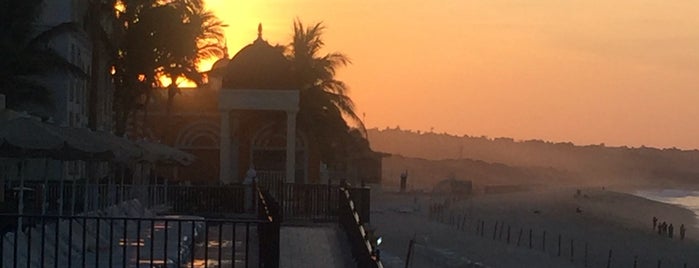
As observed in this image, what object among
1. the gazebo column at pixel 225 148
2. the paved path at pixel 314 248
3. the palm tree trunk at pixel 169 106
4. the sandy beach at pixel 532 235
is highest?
the palm tree trunk at pixel 169 106

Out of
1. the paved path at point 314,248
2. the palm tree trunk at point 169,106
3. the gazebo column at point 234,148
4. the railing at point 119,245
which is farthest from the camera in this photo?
the palm tree trunk at point 169,106

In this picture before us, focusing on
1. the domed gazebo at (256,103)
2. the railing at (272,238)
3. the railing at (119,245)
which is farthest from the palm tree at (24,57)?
the railing at (272,238)

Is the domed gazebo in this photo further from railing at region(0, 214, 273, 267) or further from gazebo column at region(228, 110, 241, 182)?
railing at region(0, 214, 273, 267)

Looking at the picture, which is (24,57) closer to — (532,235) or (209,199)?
(209,199)

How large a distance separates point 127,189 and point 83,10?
12582 millimetres

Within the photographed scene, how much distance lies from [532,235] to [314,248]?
4221 centimetres

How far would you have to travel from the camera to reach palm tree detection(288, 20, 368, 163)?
163 ft

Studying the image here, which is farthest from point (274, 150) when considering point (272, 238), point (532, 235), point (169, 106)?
point (272, 238)

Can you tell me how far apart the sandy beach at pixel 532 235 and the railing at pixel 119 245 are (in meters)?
11.5

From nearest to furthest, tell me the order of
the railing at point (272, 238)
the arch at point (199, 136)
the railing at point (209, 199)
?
the railing at point (272, 238), the railing at point (209, 199), the arch at point (199, 136)

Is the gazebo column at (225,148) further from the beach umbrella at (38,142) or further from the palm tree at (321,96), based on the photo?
the beach umbrella at (38,142)

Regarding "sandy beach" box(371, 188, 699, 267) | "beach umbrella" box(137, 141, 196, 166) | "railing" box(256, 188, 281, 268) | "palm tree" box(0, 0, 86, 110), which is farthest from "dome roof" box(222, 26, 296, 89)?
"railing" box(256, 188, 281, 268)

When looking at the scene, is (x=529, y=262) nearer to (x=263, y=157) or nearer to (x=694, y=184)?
(x=263, y=157)

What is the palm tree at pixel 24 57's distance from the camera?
3497cm
